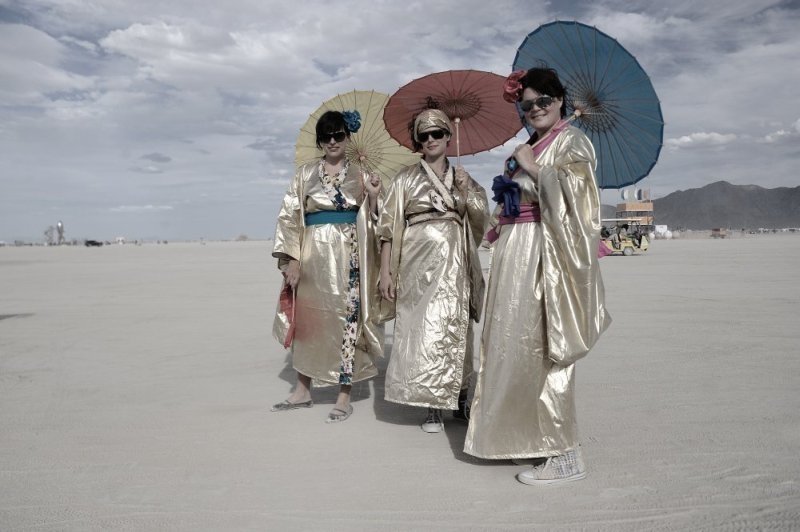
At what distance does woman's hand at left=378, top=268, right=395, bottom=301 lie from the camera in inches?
159

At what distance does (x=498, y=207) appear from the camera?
343cm

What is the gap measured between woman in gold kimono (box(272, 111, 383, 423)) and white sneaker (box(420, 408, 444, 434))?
2.11 ft

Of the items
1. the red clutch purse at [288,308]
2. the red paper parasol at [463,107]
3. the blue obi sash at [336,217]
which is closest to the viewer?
the red paper parasol at [463,107]

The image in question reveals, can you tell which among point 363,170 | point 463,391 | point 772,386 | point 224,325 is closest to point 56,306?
point 224,325

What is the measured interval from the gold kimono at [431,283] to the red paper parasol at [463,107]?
1.51ft

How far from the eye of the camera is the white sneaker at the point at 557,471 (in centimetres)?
302

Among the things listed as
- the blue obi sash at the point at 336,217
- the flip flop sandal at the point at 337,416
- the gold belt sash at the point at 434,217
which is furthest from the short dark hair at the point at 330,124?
the flip flop sandal at the point at 337,416

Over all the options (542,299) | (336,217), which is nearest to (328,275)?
(336,217)

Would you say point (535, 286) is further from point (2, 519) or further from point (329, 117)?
point (2, 519)

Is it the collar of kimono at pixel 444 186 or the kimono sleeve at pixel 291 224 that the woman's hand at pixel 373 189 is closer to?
the collar of kimono at pixel 444 186

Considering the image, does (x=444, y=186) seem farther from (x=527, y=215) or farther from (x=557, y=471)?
(x=557, y=471)

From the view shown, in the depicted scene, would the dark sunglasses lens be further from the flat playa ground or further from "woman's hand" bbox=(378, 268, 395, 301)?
the flat playa ground

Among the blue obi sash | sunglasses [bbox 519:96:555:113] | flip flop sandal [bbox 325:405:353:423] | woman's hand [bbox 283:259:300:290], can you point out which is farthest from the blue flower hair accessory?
flip flop sandal [bbox 325:405:353:423]

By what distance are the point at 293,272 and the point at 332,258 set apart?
1.14 feet
